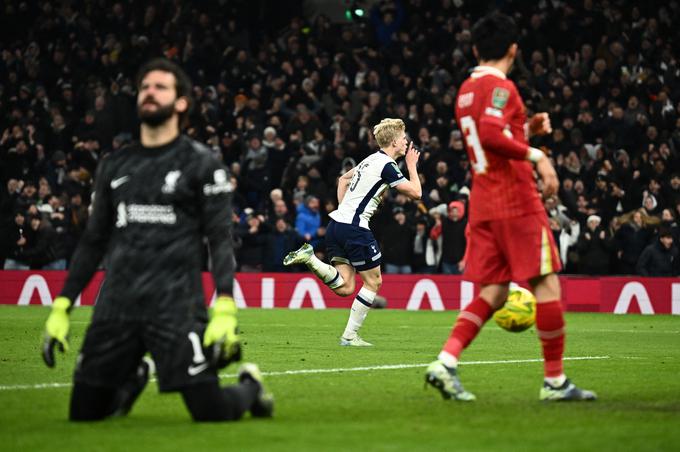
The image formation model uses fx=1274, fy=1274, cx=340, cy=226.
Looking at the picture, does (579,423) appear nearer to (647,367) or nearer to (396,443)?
(396,443)

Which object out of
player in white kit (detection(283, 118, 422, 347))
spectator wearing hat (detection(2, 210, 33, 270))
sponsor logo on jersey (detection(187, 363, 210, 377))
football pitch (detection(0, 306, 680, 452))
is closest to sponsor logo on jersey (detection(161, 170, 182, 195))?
sponsor logo on jersey (detection(187, 363, 210, 377))

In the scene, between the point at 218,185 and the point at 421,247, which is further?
the point at 421,247

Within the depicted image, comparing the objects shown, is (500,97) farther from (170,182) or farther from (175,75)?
(170,182)

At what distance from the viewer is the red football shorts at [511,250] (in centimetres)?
815

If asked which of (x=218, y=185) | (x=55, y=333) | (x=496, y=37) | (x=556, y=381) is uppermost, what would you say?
(x=496, y=37)

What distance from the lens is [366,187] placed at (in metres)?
14.5

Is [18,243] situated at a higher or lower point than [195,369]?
lower

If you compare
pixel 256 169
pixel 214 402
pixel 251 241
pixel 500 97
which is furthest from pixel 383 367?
pixel 256 169

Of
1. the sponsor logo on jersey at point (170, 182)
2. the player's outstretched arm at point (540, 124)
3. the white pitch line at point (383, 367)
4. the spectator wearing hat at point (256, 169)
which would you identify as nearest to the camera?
the sponsor logo on jersey at point (170, 182)

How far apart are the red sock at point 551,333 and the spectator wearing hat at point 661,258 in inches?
597

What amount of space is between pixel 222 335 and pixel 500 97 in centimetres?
267

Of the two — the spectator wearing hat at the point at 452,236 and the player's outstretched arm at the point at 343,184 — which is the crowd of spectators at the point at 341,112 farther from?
the player's outstretched arm at the point at 343,184

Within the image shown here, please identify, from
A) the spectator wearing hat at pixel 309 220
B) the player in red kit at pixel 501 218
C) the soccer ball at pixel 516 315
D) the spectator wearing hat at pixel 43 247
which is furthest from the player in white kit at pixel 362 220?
the spectator wearing hat at pixel 43 247

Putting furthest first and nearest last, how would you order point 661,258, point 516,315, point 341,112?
point 341,112 → point 661,258 → point 516,315
